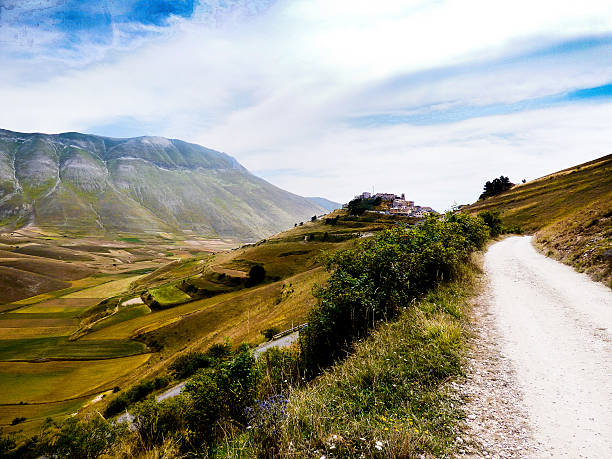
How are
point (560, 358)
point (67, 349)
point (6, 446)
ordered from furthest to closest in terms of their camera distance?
point (67, 349)
point (6, 446)
point (560, 358)

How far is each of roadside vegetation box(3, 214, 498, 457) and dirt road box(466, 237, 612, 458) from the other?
137 cm

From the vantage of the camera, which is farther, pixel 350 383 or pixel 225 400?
pixel 225 400

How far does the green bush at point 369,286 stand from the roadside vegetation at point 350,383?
49mm

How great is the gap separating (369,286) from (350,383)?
483 cm

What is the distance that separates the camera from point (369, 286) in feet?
37.4

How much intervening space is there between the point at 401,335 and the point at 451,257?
842 centimetres

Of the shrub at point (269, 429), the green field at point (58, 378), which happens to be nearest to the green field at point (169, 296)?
the green field at point (58, 378)

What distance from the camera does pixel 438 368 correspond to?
6934 mm

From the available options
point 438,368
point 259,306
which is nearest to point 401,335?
point 438,368

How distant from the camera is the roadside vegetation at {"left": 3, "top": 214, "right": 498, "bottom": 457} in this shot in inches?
202

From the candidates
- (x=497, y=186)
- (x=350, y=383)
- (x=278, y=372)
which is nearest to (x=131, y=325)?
(x=278, y=372)

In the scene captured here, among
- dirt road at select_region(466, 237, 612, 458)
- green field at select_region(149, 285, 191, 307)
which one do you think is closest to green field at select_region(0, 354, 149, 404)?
green field at select_region(149, 285, 191, 307)

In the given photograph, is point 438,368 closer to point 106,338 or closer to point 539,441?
point 539,441

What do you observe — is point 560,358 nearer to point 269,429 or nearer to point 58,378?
point 269,429
